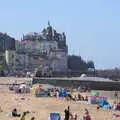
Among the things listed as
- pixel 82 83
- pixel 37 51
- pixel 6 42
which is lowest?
pixel 82 83

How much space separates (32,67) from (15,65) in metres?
4.05

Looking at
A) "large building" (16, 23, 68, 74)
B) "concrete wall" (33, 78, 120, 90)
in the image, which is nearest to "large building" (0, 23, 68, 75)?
"large building" (16, 23, 68, 74)

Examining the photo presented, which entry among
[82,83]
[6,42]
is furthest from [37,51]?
[82,83]

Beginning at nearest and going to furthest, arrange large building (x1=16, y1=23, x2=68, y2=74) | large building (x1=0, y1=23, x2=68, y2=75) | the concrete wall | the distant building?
1. the concrete wall
2. large building (x1=0, y1=23, x2=68, y2=75)
3. large building (x1=16, y1=23, x2=68, y2=74)
4. the distant building

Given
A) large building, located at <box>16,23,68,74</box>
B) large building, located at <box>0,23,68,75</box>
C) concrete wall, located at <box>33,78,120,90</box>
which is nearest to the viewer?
concrete wall, located at <box>33,78,120,90</box>

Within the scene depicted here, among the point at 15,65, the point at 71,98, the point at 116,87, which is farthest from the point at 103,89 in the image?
the point at 15,65

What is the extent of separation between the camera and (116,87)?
2616 inches

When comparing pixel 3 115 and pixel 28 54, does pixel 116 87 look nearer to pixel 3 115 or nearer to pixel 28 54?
pixel 3 115

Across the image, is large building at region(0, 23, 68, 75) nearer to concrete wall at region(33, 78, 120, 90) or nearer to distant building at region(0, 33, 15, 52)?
distant building at region(0, 33, 15, 52)

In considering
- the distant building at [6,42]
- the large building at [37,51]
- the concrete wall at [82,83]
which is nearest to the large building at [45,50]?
the large building at [37,51]

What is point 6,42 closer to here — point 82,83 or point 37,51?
point 37,51

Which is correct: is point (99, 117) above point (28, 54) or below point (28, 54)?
below

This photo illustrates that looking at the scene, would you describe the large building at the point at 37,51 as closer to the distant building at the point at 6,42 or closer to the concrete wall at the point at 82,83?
the distant building at the point at 6,42

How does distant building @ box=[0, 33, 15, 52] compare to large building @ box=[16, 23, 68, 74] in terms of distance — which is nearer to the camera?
large building @ box=[16, 23, 68, 74]
